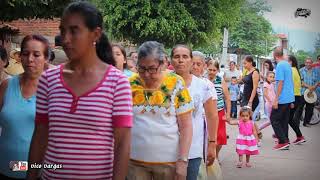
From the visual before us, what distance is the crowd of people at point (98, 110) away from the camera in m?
2.26

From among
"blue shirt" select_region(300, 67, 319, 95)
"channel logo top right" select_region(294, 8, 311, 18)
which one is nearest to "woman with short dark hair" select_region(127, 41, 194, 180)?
"channel logo top right" select_region(294, 8, 311, 18)

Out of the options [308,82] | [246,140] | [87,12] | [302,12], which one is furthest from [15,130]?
[308,82]

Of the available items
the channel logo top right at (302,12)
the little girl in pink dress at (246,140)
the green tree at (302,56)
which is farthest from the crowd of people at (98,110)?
the green tree at (302,56)

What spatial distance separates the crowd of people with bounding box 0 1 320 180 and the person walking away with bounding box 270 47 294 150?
391cm

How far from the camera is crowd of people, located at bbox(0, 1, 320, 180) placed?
2.26 metres

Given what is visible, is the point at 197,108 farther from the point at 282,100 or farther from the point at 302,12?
the point at 282,100

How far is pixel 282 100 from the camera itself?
9.08 m

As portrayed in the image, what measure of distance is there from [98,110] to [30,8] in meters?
5.33

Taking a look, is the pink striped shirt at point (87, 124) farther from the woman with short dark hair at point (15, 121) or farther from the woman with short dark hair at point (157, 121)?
the woman with short dark hair at point (157, 121)

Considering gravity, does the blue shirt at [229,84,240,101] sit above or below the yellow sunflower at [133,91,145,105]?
below

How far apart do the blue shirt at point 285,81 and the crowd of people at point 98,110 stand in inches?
154

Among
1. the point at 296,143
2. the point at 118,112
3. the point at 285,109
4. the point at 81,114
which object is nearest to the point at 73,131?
the point at 81,114

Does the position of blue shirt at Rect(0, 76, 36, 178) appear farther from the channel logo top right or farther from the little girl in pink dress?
the channel logo top right

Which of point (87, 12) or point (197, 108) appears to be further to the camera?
point (197, 108)
